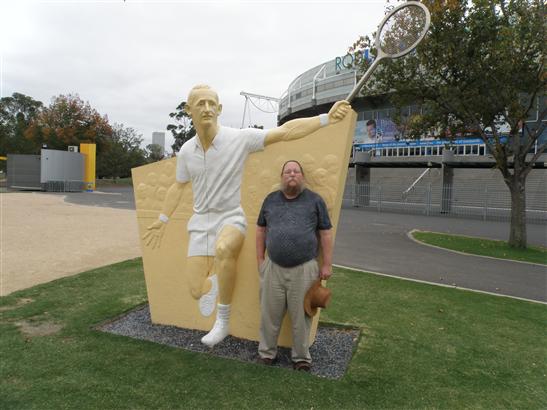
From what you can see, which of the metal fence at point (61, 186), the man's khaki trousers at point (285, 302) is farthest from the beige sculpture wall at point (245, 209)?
the metal fence at point (61, 186)

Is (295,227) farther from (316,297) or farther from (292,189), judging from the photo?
(316,297)

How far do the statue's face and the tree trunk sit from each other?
1059 centimetres

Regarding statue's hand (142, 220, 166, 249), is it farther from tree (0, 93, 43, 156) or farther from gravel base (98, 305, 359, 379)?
tree (0, 93, 43, 156)

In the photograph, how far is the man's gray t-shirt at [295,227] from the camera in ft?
11.6

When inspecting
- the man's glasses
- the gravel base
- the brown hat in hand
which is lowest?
the gravel base

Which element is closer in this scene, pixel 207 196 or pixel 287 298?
pixel 287 298

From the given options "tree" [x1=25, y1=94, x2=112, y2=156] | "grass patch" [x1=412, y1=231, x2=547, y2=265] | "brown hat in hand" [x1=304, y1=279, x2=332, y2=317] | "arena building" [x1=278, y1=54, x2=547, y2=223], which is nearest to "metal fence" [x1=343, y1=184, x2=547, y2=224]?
"arena building" [x1=278, y1=54, x2=547, y2=223]

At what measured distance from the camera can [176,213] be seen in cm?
473

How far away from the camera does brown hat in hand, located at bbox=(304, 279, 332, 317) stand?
3605 millimetres

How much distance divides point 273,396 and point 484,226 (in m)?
17.6

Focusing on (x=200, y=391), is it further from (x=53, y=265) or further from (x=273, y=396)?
(x=53, y=265)

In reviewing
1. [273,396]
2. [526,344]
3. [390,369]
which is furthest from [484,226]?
[273,396]

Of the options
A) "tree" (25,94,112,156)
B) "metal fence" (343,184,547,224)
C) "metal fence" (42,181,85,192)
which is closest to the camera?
"metal fence" (343,184,547,224)

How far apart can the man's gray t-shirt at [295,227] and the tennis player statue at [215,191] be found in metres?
0.69
